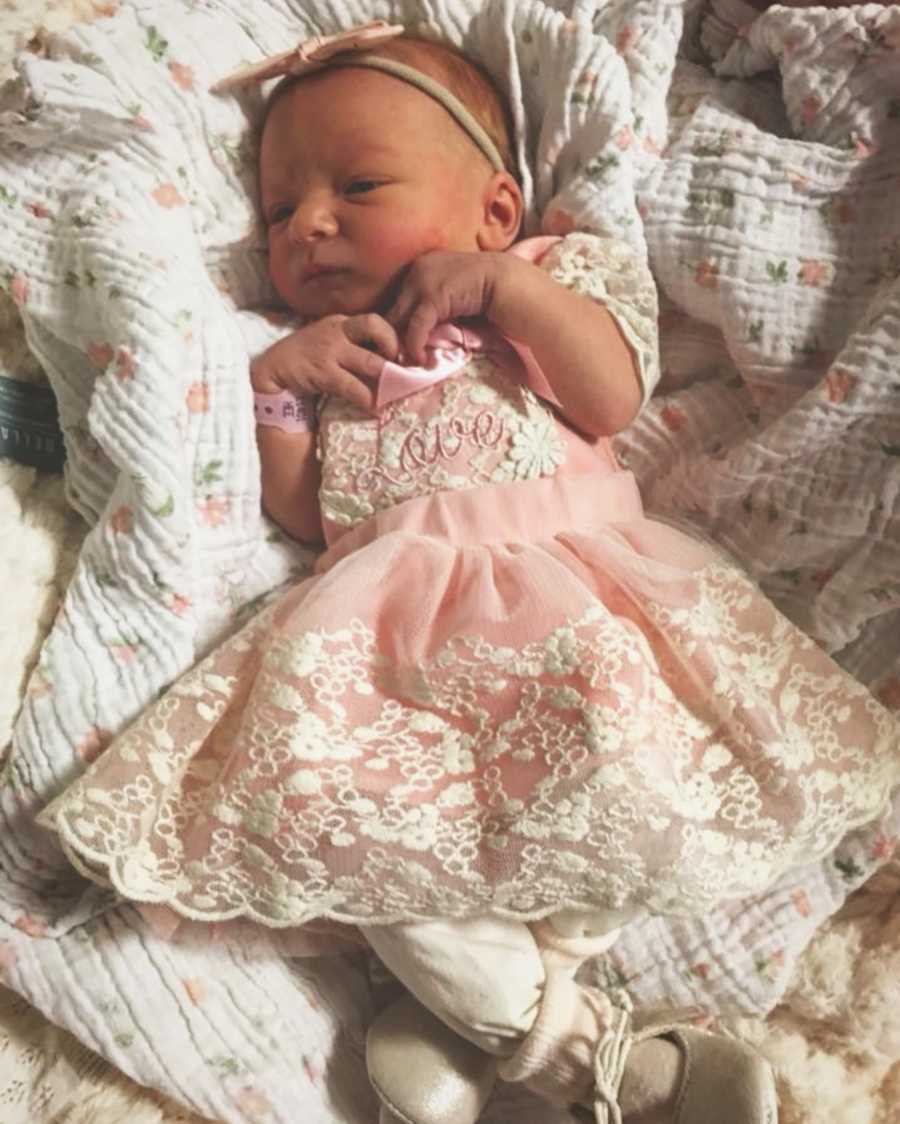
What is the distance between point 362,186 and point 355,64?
0.40 ft

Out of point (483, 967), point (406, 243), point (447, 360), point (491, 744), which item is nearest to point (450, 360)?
point (447, 360)

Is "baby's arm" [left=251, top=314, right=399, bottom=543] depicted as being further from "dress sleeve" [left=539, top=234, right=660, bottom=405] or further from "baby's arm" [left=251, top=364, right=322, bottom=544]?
"dress sleeve" [left=539, top=234, right=660, bottom=405]

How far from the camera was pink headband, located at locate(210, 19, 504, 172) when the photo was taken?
1.05 meters

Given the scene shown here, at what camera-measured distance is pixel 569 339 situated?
0.98 meters


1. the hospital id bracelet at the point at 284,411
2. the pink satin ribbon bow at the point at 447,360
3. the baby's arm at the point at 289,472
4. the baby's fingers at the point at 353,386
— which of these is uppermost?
the pink satin ribbon bow at the point at 447,360

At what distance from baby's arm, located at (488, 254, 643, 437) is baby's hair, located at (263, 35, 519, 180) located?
0.19 meters

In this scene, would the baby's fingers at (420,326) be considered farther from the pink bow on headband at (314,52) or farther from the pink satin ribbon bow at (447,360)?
the pink bow on headband at (314,52)

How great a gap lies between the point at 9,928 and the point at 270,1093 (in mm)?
246

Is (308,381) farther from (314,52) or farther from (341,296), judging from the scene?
(314,52)

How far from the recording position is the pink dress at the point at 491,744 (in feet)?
2.72

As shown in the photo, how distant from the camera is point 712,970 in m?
1.02
